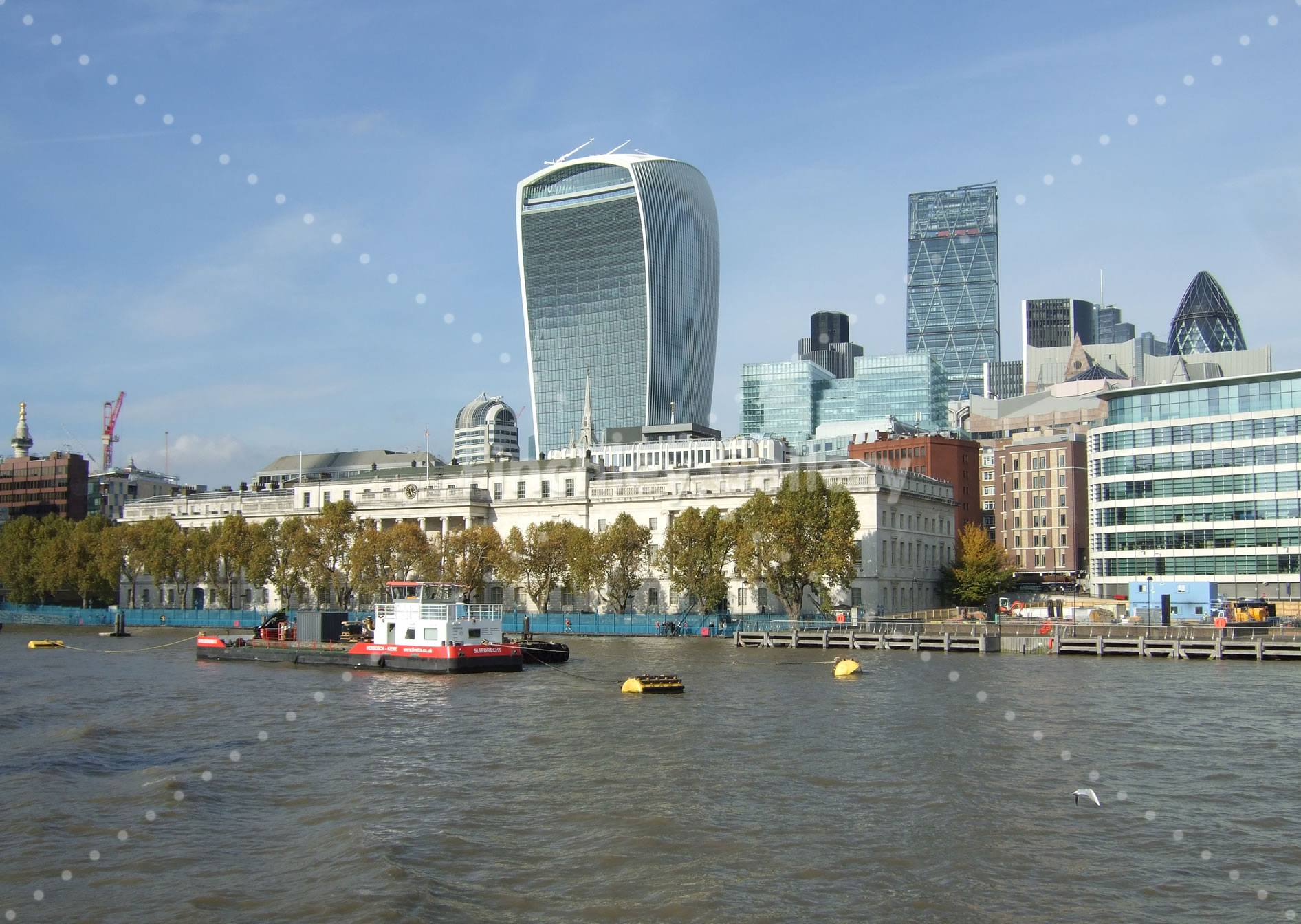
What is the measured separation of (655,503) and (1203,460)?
5740 cm

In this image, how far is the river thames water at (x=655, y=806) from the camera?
2567 cm

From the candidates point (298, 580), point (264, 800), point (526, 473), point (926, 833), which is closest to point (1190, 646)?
point (926, 833)

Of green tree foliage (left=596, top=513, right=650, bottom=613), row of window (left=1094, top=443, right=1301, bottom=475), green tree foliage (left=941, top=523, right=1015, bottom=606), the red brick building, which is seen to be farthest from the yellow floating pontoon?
the red brick building

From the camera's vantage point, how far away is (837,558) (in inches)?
4186

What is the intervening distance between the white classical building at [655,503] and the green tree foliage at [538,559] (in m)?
9.10

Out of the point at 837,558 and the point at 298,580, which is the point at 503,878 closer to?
the point at 837,558

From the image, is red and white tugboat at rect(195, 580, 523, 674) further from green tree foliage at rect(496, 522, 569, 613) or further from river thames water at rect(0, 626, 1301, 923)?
green tree foliage at rect(496, 522, 569, 613)

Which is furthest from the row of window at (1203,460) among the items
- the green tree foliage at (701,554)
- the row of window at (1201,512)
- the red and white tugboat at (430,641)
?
the red and white tugboat at (430,641)

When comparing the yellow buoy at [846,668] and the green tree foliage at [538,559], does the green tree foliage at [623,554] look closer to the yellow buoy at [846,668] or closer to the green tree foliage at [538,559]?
the green tree foliage at [538,559]

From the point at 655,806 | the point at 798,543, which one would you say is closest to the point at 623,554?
the point at 798,543

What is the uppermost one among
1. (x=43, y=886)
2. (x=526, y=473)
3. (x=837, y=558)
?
(x=526, y=473)

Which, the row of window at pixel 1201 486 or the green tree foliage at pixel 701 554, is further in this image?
the row of window at pixel 1201 486

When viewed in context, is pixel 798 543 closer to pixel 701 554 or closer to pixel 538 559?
pixel 701 554

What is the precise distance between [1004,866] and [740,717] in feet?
78.0
